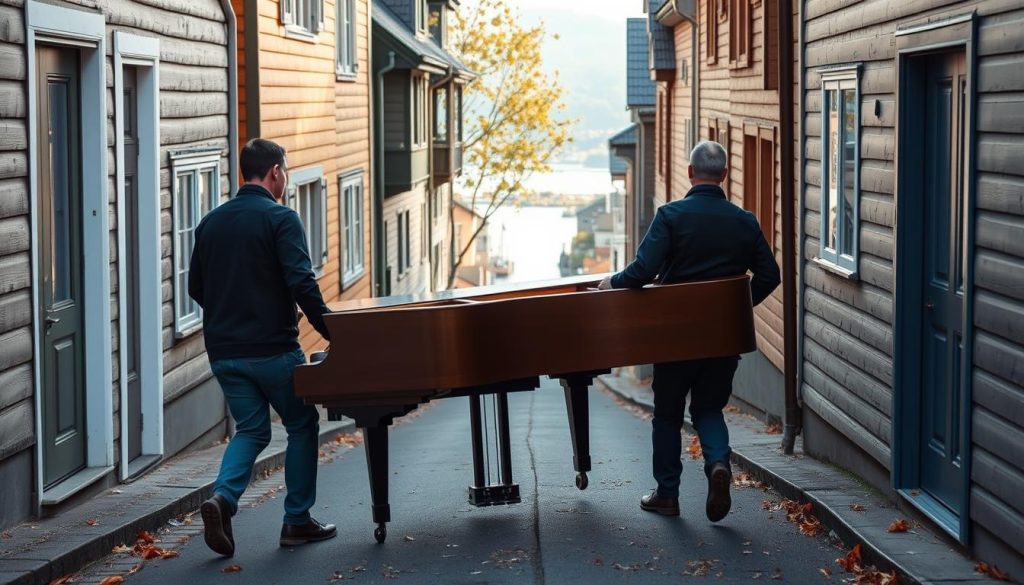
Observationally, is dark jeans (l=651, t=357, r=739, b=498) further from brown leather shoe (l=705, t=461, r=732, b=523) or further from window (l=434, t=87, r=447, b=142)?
window (l=434, t=87, r=447, b=142)

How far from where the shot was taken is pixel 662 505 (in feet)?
25.2

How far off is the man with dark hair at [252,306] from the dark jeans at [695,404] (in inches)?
72.1

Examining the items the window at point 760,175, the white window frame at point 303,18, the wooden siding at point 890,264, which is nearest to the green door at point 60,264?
the wooden siding at point 890,264

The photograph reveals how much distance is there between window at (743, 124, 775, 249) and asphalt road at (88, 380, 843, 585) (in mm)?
5369

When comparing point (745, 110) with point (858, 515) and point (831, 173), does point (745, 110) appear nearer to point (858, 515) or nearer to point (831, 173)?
point (831, 173)

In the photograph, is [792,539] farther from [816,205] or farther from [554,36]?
Result: [554,36]

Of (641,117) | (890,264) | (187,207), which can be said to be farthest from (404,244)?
(890,264)

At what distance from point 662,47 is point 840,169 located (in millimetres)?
20424

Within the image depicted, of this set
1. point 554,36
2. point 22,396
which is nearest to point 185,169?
point 22,396

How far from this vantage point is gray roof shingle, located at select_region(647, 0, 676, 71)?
2909cm

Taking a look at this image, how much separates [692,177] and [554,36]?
3365 centimetres

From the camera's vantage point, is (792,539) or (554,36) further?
(554,36)

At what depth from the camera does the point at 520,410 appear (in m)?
21.6

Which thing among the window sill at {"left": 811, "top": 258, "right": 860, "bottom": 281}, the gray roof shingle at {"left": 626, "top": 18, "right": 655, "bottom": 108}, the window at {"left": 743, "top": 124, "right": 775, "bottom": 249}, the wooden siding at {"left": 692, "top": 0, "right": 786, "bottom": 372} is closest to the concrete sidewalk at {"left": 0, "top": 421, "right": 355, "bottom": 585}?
the window sill at {"left": 811, "top": 258, "right": 860, "bottom": 281}
